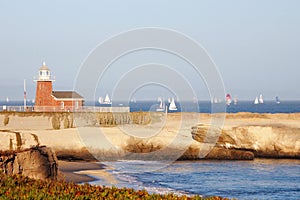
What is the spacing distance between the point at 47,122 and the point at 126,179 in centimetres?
2610

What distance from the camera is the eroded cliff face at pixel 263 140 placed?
47.4 m

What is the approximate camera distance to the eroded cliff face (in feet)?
155

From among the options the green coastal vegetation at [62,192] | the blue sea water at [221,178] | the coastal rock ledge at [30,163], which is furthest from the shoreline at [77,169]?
the green coastal vegetation at [62,192]

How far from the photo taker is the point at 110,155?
44.6m

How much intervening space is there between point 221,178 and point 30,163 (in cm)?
1538

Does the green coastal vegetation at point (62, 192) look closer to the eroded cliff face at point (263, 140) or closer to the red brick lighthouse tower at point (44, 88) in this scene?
the eroded cliff face at point (263, 140)

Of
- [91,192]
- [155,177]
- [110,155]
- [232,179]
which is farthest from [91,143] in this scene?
[91,192]

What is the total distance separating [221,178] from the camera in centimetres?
3462

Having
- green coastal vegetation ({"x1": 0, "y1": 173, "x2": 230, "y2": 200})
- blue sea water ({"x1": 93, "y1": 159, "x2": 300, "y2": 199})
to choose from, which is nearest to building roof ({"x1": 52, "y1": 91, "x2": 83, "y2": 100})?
blue sea water ({"x1": 93, "y1": 159, "x2": 300, "y2": 199})

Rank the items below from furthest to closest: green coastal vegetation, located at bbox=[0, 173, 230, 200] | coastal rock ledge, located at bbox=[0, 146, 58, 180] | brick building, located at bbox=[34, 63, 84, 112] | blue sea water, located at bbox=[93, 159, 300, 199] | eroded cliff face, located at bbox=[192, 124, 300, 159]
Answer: brick building, located at bbox=[34, 63, 84, 112]
eroded cliff face, located at bbox=[192, 124, 300, 159]
blue sea water, located at bbox=[93, 159, 300, 199]
coastal rock ledge, located at bbox=[0, 146, 58, 180]
green coastal vegetation, located at bbox=[0, 173, 230, 200]

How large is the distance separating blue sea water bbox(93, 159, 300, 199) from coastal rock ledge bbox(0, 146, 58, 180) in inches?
233

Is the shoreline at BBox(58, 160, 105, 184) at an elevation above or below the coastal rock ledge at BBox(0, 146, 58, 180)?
below

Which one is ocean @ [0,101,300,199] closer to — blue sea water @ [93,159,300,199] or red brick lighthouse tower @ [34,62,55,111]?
blue sea water @ [93,159,300,199]

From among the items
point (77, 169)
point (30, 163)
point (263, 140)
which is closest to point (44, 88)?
point (263, 140)
